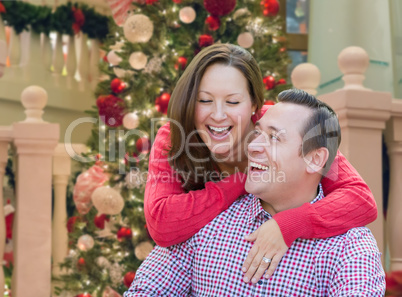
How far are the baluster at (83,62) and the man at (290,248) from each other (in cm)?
374

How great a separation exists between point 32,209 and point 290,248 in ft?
5.34

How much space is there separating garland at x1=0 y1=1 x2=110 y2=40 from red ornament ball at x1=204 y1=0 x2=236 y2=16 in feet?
7.15

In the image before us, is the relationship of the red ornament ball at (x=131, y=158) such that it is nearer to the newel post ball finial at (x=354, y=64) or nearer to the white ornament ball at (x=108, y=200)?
the white ornament ball at (x=108, y=200)

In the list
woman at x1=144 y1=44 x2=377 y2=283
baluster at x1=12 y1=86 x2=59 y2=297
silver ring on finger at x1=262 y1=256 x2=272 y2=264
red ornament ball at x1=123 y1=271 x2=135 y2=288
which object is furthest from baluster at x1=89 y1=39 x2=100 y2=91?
silver ring on finger at x1=262 y1=256 x2=272 y2=264

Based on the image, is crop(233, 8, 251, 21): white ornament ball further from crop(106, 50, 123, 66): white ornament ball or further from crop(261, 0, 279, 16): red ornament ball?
crop(106, 50, 123, 66): white ornament ball

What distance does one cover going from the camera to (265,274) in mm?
1627

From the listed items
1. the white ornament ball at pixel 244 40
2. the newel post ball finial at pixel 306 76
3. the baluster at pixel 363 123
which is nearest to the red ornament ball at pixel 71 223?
the white ornament ball at pixel 244 40

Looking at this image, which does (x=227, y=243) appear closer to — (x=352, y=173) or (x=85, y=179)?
(x=352, y=173)

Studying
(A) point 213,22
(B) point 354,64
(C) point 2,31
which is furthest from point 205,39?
(C) point 2,31

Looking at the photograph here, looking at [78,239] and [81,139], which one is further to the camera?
[81,139]

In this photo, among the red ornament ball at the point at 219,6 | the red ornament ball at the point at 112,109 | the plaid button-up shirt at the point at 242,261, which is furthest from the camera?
the red ornament ball at the point at 112,109

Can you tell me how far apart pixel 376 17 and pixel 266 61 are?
0.73m

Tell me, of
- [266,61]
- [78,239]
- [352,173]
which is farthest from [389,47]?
[78,239]

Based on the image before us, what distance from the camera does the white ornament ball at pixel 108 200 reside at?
9.98ft
